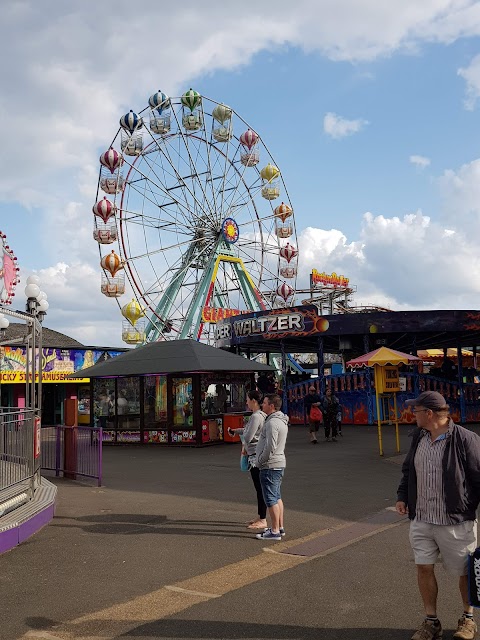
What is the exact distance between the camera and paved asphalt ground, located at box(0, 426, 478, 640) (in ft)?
15.6

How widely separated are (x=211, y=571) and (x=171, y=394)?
1348cm

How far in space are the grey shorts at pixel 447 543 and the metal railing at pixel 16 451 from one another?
16.6 ft

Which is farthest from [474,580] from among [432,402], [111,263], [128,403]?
[111,263]

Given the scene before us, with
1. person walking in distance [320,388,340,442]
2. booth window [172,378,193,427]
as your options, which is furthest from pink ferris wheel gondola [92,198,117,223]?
person walking in distance [320,388,340,442]

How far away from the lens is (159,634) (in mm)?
4582

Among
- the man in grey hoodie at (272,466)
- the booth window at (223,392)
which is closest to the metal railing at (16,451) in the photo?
the man in grey hoodie at (272,466)

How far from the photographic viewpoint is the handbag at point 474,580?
13.5 feet

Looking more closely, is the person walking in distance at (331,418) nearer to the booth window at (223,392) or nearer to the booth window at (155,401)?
the booth window at (223,392)

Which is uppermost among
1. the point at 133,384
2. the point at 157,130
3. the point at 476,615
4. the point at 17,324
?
the point at 157,130

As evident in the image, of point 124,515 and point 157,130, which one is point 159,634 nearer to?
point 124,515

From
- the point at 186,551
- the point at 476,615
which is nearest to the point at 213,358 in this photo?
the point at 186,551

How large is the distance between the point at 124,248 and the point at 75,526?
25466 mm

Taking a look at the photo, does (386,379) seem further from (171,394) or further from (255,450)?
(255,450)

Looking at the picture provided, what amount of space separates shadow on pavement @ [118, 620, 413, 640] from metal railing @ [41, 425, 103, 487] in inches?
287
